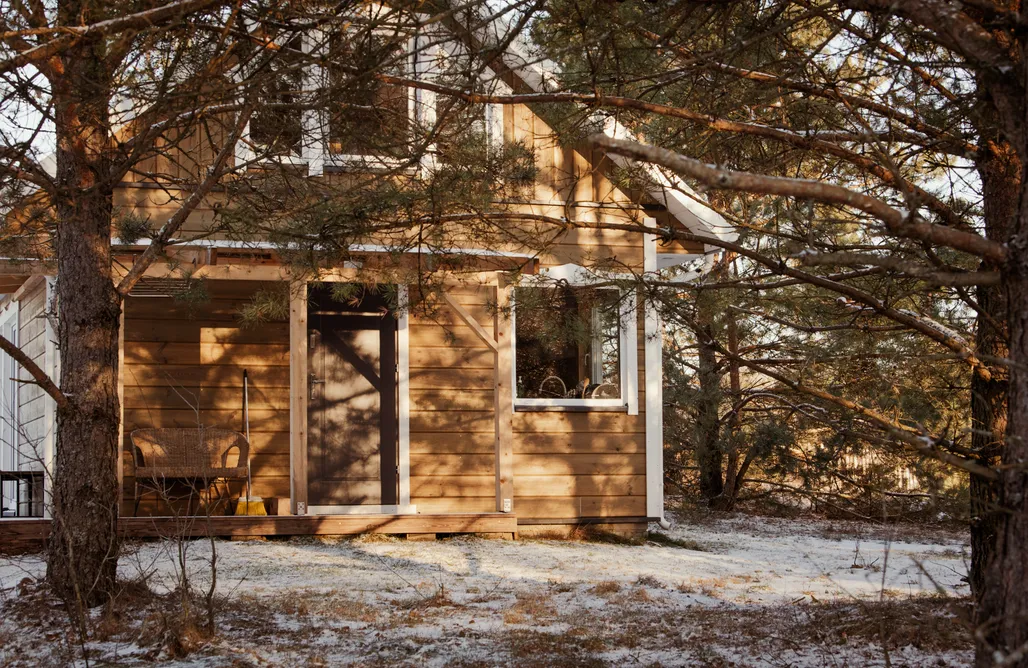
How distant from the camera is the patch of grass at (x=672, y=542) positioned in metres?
9.65

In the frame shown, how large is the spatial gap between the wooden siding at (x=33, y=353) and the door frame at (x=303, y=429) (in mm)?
2340

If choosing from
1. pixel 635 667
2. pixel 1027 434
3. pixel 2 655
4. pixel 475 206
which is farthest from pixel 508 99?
pixel 2 655

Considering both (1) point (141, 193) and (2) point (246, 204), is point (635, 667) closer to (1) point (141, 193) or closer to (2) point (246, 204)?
(2) point (246, 204)

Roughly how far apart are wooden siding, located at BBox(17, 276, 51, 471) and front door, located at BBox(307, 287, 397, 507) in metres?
2.44

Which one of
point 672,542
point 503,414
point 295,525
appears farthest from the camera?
point 672,542

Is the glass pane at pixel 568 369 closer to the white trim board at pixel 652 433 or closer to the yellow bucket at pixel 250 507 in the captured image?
the white trim board at pixel 652 433

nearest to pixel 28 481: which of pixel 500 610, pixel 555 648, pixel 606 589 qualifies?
pixel 500 610

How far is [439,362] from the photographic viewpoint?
10148mm

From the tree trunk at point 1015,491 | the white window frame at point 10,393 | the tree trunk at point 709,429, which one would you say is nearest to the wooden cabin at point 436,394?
the white window frame at point 10,393

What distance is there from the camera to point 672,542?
9.87 metres

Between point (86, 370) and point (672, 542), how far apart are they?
19.3 ft

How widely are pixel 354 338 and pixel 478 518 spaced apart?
2131 mm

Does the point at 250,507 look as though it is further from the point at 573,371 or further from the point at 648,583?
the point at 648,583

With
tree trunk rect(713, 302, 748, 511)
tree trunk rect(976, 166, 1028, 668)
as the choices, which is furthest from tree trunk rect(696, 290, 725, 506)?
tree trunk rect(976, 166, 1028, 668)
